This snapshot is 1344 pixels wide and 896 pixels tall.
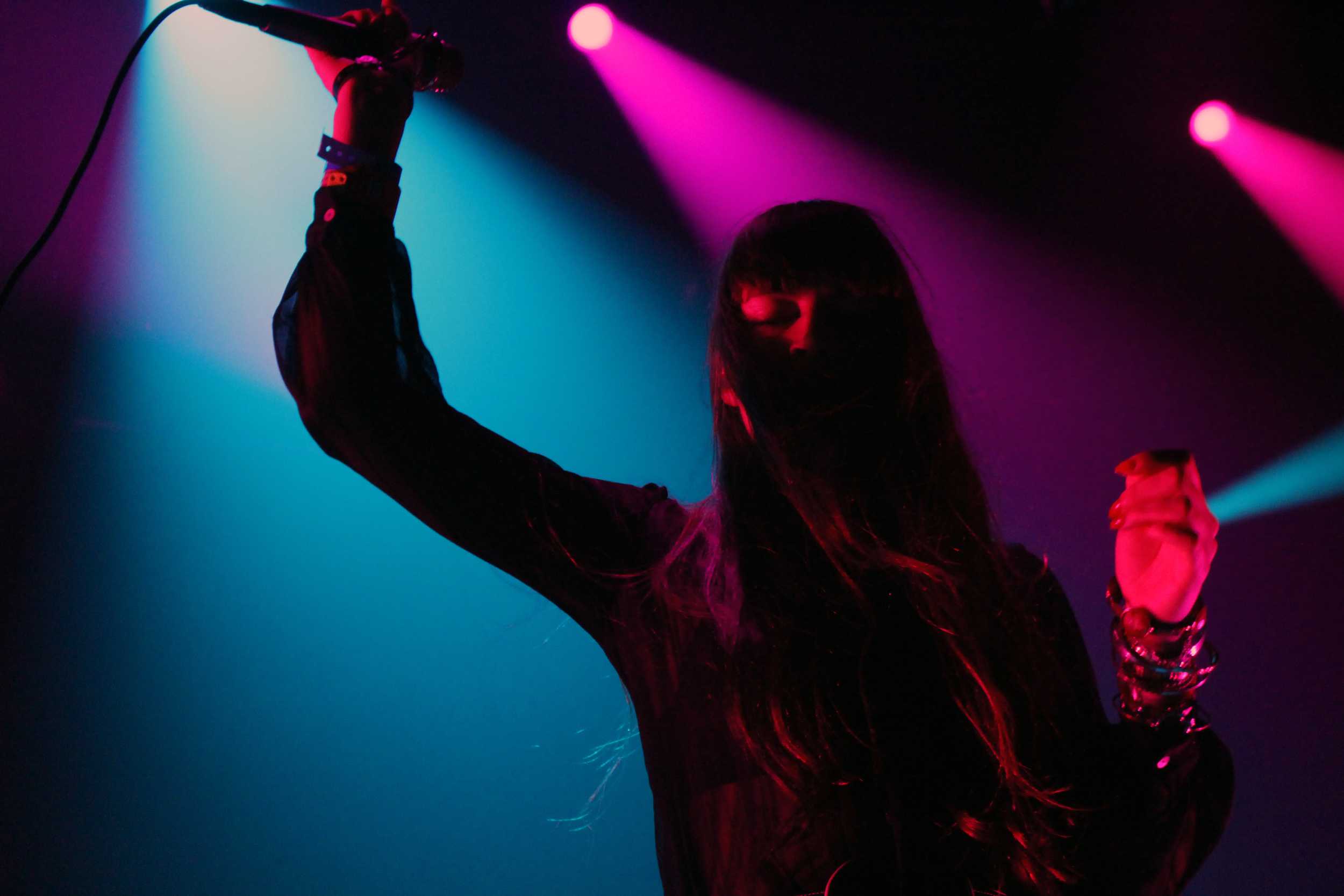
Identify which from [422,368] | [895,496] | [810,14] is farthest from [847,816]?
[810,14]

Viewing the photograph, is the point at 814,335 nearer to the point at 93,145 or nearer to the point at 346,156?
the point at 346,156

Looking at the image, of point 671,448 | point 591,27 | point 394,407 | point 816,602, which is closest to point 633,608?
point 816,602

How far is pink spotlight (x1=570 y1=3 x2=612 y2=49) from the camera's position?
2.21m

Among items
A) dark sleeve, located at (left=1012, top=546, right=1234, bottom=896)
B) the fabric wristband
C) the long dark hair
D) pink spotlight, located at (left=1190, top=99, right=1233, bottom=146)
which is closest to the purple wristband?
the fabric wristband

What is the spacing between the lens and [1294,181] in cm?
263

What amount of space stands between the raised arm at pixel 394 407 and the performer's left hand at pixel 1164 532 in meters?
0.43

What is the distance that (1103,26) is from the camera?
8.85ft

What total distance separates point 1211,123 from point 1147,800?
2.65 meters

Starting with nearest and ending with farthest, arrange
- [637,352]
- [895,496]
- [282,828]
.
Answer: [895,496], [282,828], [637,352]

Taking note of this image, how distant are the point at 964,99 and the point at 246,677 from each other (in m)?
2.51

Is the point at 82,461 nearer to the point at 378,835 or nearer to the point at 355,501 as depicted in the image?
the point at 355,501

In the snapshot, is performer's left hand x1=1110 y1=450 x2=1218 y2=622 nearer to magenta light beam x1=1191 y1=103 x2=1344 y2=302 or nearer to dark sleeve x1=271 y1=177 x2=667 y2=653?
dark sleeve x1=271 y1=177 x2=667 y2=653

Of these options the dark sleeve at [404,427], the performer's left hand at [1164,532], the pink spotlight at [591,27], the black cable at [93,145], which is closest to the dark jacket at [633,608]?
the dark sleeve at [404,427]

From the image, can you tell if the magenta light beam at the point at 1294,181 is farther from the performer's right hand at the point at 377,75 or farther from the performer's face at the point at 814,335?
the performer's right hand at the point at 377,75
